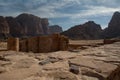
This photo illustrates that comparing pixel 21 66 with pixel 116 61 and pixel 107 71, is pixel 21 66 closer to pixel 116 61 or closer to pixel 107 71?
pixel 107 71

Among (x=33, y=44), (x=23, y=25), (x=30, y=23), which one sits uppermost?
(x=30, y=23)

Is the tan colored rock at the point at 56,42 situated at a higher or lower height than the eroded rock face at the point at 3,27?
lower

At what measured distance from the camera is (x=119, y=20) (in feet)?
296

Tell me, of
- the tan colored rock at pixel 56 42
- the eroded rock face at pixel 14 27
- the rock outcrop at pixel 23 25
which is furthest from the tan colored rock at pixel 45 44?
the eroded rock face at pixel 14 27

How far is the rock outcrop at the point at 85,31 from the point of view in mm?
80000

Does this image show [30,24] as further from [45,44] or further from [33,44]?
[45,44]

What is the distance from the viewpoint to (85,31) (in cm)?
8462

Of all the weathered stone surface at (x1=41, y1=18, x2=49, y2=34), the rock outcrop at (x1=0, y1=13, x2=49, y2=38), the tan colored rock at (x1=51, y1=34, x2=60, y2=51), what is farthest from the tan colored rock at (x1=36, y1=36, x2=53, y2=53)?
the weathered stone surface at (x1=41, y1=18, x2=49, y2=34)

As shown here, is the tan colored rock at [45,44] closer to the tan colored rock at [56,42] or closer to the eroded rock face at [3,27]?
the tan colored rock at [56,42]

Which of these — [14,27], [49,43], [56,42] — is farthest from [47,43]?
[14,27]

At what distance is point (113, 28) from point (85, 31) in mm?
12489

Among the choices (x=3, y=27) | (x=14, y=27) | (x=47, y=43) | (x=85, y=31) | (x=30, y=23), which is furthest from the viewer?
(x=30, y=23)

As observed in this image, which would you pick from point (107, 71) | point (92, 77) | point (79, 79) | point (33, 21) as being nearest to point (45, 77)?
point (79, 79)

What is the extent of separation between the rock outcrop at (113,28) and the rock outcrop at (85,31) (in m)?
3.42
